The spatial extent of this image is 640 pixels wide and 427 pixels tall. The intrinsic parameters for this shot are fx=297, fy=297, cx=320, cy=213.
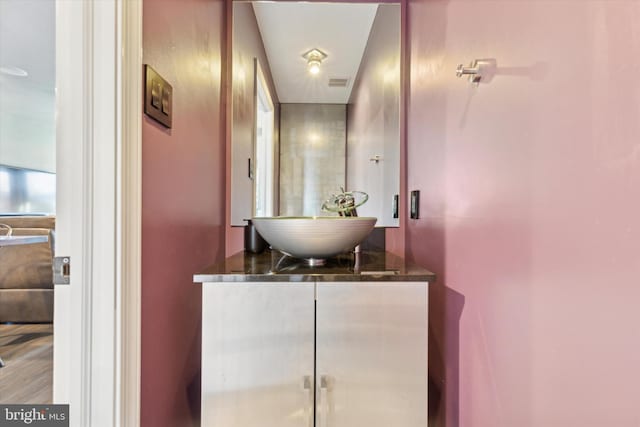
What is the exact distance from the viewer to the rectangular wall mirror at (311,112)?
1.42 meters

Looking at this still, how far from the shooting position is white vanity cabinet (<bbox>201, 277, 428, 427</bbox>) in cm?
82

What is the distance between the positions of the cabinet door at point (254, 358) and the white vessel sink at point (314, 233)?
0.17 meters

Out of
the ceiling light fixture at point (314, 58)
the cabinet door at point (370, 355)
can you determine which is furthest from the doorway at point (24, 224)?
the cabinet door at point (370, 355)

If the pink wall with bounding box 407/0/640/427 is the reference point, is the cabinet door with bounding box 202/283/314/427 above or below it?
below

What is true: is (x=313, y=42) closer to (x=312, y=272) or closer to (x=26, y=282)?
(x=312, y=272)

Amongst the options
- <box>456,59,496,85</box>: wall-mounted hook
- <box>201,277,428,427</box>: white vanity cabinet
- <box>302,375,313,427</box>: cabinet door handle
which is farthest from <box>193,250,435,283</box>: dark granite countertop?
<box>456,59,496,85</box>: wall-mounted hook

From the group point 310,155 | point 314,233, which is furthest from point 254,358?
point 310,155

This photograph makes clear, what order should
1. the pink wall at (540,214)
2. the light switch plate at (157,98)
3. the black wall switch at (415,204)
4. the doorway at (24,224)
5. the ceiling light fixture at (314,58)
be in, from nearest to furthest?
the pink wall at (540,214)
the light switch plate at (157,98)
the black wall switch at (415,204)
the ceiling light fixture at (314,58)
the doorway at (24,224)

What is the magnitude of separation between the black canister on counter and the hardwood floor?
1194 mm

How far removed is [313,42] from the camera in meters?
1.46

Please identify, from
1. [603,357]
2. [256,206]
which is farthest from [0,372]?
[603,357]

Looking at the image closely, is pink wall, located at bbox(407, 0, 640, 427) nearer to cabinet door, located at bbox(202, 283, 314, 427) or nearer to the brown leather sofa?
cabinet door, located at bbox(202, 283, 314, 427)

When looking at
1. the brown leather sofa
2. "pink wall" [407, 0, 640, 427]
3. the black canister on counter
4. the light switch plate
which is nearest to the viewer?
"pink wall" [407, 0, 640, 427]

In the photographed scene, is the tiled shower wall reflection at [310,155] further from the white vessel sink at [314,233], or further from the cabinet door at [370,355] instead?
the cabinet door at [370,355]
